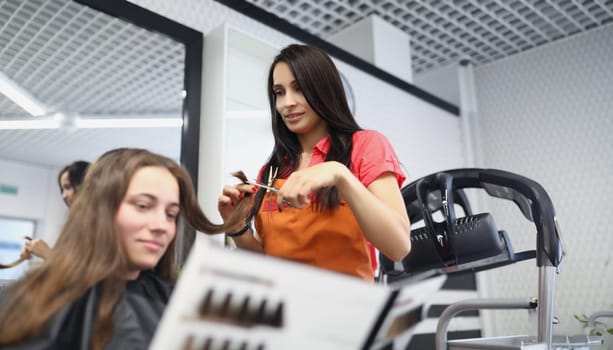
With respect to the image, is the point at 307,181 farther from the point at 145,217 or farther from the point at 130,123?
the point at 130,123

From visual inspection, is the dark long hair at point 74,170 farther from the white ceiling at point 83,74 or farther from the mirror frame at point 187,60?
the mirror frame at point 187,60

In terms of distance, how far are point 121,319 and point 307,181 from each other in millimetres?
412

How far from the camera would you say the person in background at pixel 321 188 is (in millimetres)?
1188

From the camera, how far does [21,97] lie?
1825 mm

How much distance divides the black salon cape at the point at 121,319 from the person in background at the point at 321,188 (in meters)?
0.25

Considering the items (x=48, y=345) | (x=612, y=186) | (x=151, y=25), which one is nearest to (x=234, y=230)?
(x=48, y=345)

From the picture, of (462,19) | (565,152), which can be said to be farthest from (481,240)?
(565,152)

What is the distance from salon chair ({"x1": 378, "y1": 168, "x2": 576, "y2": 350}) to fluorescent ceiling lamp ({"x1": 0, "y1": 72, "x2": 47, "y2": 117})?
1.41m

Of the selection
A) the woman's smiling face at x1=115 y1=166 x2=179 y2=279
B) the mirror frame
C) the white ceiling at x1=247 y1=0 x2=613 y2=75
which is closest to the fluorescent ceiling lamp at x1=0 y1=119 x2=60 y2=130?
the mirror frame

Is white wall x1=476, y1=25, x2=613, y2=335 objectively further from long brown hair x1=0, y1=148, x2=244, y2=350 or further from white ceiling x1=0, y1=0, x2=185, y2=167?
long brown hair x1=0, y1=148, x2=244, y2=350

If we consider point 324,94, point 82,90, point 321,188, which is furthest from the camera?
point 82,90

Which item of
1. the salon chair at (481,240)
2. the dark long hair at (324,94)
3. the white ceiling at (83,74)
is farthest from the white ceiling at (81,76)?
the salon chair at (481,240)

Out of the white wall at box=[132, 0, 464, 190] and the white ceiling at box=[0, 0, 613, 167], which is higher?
the white wall at box=[132, 0, 464, 190]

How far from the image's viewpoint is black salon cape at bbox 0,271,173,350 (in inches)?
29.8
